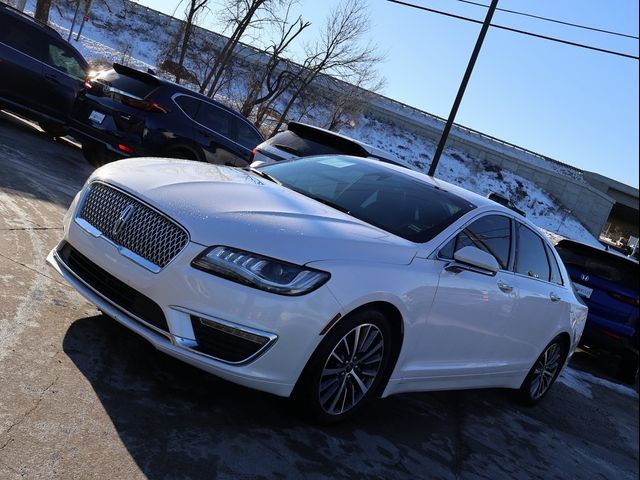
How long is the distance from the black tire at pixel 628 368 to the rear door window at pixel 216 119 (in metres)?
6.73

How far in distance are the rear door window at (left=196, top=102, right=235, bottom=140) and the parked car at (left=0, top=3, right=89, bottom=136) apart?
2.23 metres

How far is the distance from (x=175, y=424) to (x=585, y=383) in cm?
668

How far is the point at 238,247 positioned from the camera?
3.25 meters

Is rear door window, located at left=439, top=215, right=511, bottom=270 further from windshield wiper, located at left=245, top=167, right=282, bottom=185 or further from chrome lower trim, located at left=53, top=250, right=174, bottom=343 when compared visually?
chrome lower trim, located at left=53, top=250, right=174, bottom=343

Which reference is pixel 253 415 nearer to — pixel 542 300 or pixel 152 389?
pixel 152 389

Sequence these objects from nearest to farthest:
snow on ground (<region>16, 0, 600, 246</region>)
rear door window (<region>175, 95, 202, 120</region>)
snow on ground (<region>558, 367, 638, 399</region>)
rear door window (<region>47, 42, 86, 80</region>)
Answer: snow on ground (<region>558, 367, 638, 399</region>), rear door window (<region>175, 95, 202, 120</region>), rear door window (<region>47, 42, 86, 80</region>), snow on ground (<region>16, 0, 600, 246</region>)

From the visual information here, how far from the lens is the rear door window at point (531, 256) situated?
5230mm

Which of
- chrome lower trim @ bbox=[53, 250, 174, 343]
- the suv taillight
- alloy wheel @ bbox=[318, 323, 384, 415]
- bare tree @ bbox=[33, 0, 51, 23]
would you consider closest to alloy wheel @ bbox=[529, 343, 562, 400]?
alloy wheel @ bbox=[318, 323, 384, 415]

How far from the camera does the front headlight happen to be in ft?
10.6

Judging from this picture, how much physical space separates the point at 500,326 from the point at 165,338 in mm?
2616

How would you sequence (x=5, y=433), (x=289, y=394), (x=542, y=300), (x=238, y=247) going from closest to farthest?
(x=5, y=433)
(x=238, y=247)
(x=289, y=394)
(x=542, y=300)

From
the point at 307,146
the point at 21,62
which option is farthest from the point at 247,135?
the point at 21,62

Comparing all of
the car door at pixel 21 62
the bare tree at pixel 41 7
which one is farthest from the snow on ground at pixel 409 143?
the car door at pixel 21 62

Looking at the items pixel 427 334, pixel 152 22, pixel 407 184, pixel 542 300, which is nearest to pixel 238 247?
pixel 427 334
